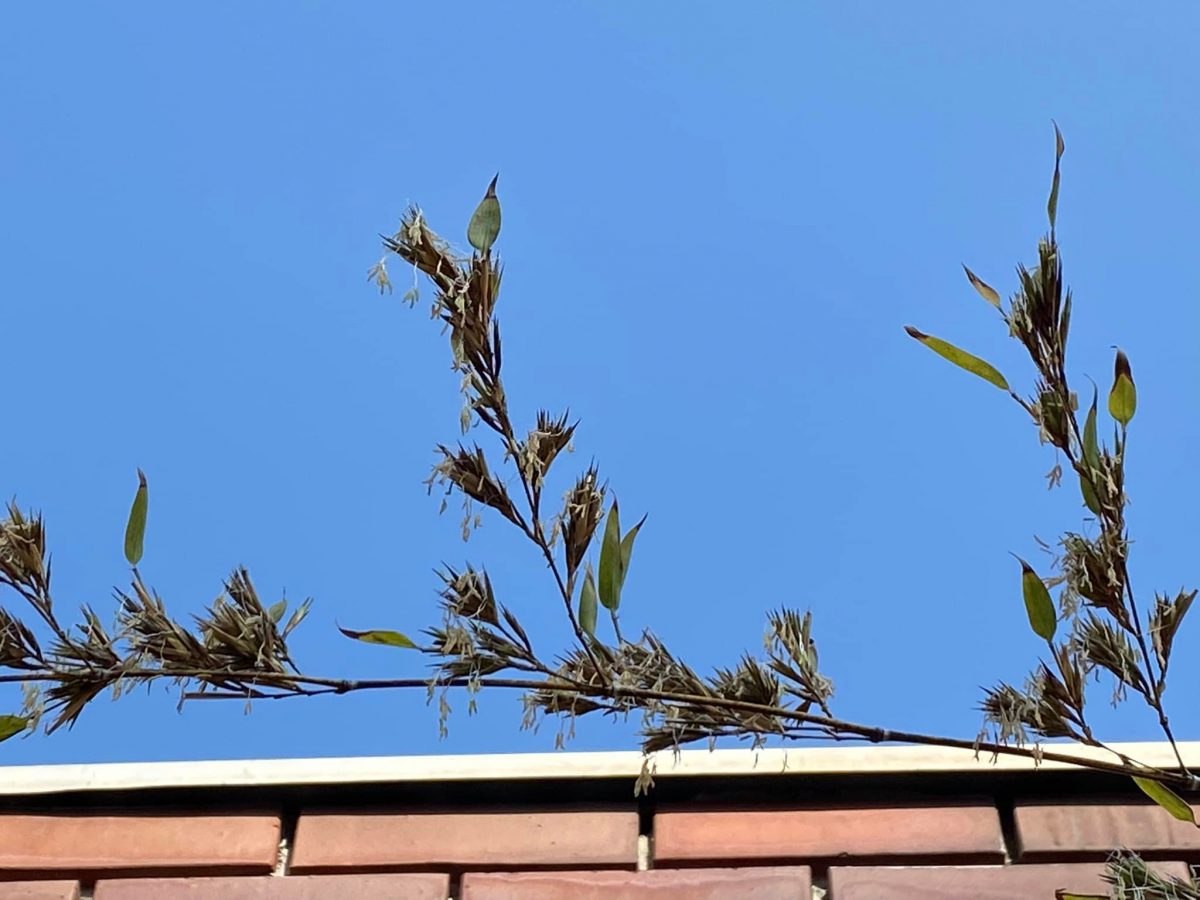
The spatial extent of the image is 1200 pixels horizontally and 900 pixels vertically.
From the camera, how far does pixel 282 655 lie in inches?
35.3

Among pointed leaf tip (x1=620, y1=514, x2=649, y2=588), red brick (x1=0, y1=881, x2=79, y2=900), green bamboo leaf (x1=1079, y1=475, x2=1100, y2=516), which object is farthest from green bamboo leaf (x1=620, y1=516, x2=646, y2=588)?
red brick (x1=0, y1=881, x2=79, y2=900)

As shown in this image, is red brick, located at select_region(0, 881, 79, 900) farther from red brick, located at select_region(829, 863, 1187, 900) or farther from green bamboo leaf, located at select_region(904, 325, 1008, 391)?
green bamboo leaf, located at select_region(904, 325, 1008, 391)

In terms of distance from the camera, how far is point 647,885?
3.72ft

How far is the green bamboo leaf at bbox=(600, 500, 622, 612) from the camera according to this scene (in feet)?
2.90

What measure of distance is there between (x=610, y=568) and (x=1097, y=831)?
57 centimetres

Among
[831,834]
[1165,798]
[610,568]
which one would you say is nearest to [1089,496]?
[1165,798]

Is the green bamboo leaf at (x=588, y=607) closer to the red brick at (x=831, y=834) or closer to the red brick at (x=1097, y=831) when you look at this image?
the red brick at (x=831, y=834)

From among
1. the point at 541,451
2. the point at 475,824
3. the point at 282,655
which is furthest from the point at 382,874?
the point at 541,451

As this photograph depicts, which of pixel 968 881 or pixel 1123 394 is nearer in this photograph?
pixel 1123 394

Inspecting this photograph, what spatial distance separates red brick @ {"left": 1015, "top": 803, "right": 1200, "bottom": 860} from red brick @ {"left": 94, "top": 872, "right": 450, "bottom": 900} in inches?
20.7

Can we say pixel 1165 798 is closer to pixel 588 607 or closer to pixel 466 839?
pixel 588 607

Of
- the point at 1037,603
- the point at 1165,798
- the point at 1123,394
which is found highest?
the point at 1123,394

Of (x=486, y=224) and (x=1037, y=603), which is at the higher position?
(x=486, y=224)

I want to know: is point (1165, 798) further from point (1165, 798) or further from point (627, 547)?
point (627, 547)
